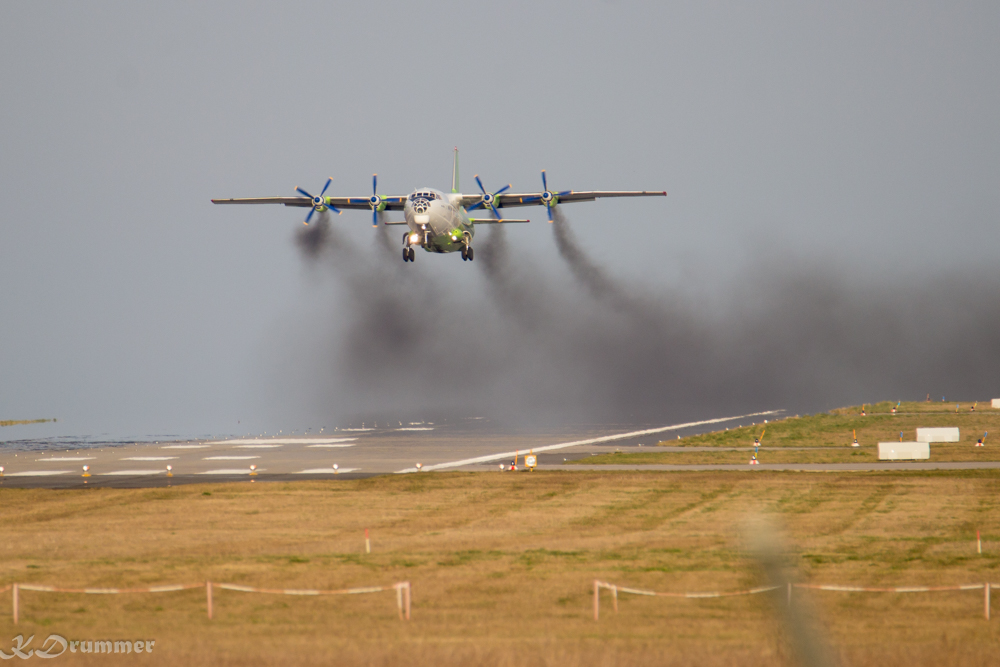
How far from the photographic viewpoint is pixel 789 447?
70500 mm

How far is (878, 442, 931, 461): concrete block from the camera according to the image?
58.0 meters

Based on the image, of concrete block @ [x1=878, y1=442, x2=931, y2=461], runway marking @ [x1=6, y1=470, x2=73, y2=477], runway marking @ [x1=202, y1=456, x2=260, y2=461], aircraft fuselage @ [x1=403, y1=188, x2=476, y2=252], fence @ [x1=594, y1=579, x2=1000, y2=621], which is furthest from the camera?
runway marking @ [x1=202, y1=456, x2=260, y2=461]

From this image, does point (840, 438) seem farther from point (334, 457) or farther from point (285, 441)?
point (285, 441)

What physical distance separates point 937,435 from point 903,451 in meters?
11.6

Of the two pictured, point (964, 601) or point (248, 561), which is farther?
point (248, 561)

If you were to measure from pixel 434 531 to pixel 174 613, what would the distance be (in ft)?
47.2

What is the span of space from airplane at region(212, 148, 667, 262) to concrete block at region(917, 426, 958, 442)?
2629 cm

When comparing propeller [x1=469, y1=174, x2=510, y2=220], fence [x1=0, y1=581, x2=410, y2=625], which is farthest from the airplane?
fence [x1=0, y1=581, x2=410, y2=625]

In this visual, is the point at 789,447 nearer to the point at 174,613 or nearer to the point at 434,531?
the point at 434,531

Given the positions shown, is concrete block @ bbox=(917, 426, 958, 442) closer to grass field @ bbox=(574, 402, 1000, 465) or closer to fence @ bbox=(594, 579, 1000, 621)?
grass field @ bbox=(574, 402, 1000, 465)

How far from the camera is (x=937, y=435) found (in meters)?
67.9

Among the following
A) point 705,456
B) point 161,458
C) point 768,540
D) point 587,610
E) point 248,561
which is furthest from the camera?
point 161,458

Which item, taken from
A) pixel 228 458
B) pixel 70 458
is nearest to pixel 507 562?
pixel 228 458

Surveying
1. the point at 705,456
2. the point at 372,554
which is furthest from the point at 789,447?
the point at 372,554
